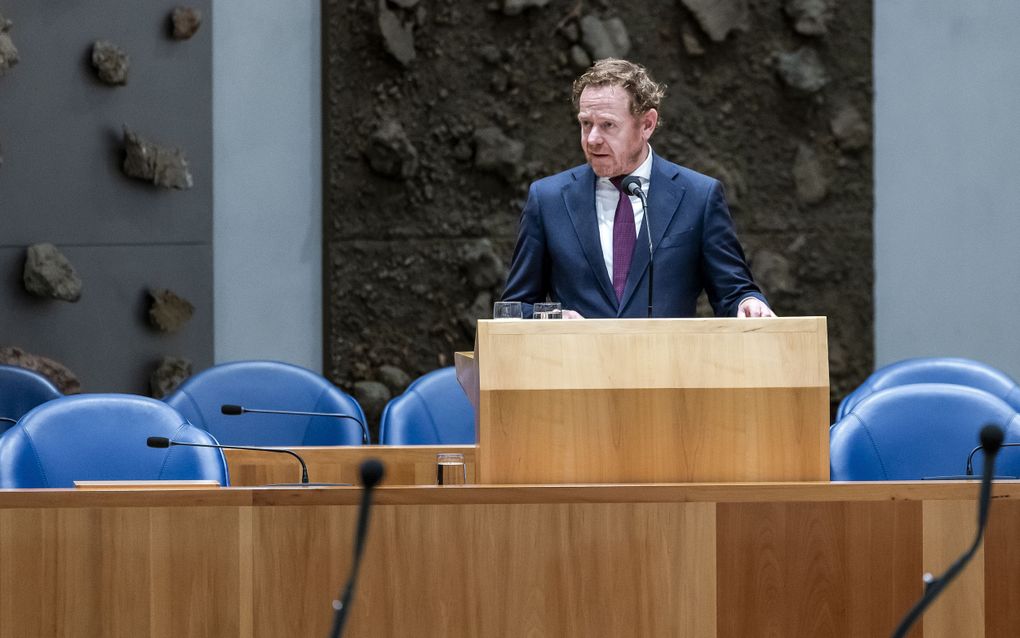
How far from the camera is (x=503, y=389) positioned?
2.24 meters

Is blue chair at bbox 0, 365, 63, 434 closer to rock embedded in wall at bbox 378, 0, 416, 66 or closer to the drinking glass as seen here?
rock embedded in wall at bbox 378, 0, 416, 66

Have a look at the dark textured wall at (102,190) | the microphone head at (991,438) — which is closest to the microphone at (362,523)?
the microphone head at (991,438)

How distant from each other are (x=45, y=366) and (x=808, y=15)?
3.18 m

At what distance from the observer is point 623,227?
3.25 meters

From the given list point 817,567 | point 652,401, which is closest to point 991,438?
point 817,567

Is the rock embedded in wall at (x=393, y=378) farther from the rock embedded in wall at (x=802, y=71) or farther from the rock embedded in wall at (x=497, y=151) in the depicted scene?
the rock embedded in wall at (x=802, y=71)

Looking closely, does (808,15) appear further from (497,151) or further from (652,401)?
(652,401)

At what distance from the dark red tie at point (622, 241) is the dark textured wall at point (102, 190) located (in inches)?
96.5

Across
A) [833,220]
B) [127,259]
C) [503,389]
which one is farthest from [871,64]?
[503,389]

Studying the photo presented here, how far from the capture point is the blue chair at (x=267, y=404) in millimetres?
3922

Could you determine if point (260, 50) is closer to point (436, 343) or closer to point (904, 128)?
point (436, 343)

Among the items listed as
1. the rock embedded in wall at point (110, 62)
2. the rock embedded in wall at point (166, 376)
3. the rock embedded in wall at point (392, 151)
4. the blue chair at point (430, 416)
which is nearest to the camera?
the blue chair at point (430, 416)

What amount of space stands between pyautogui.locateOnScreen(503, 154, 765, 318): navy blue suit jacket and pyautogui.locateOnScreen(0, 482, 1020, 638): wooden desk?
3.72 feet

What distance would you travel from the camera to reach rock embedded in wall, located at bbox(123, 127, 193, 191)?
5.01 meters
